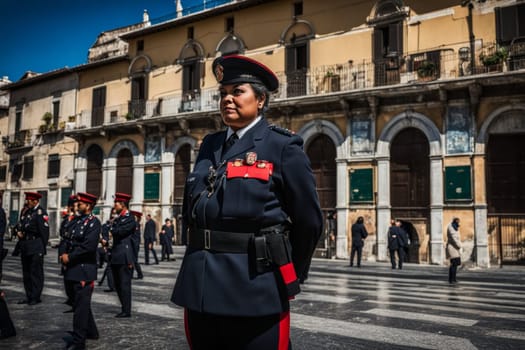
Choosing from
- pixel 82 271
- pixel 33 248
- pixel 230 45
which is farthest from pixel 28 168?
pixel 82 271

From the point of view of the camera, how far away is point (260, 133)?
2.73 metres

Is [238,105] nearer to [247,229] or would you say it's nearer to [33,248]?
[247,229]

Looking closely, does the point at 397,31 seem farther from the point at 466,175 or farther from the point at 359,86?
the point at 466,175

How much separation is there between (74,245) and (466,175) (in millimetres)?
15242

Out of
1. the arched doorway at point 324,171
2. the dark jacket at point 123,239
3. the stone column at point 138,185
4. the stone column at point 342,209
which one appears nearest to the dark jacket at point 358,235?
the stone column at point 342,209

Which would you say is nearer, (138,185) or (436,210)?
(436,210)

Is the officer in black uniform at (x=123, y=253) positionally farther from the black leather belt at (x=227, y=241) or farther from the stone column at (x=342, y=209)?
the stone column at (x=342, y=209)

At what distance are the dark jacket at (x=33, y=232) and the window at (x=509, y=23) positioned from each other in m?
16.4

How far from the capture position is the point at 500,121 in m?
17.9

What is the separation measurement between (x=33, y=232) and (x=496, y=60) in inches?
623

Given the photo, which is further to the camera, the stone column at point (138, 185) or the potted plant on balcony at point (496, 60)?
the stone column at point (138, 185)

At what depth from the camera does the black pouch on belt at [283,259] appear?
8.05ft

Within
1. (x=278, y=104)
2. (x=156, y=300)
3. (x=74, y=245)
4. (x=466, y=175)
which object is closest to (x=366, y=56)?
(x=278, y=104)

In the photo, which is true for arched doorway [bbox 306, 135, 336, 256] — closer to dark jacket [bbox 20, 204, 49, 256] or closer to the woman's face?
dark jacket [bbox 20, 204, 49, 256]
